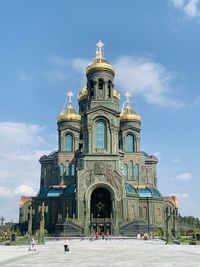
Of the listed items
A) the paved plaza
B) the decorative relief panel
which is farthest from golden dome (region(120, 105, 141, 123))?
the paved plaza

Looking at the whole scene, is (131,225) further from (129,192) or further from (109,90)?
(109,90)

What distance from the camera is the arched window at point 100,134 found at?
188 feet

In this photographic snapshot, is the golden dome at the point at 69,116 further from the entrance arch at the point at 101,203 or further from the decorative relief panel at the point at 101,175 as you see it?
the entrance arch at the point at 101,203

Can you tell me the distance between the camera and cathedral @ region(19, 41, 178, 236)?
173 ft

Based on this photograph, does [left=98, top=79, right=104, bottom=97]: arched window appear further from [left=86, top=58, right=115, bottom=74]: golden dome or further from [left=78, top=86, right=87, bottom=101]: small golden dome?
[left=78, top=86, right=87, bottom=101]: small golden dome

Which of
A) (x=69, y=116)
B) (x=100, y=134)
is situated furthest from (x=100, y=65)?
(x=69, y=116)

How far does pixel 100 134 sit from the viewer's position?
189 ft

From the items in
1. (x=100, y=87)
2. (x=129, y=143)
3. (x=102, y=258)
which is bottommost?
(x=102, y=258)

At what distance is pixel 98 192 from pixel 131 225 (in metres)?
8.17

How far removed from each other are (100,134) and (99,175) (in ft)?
22.3

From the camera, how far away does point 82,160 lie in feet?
184

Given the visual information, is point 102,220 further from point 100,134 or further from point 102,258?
point 102,258

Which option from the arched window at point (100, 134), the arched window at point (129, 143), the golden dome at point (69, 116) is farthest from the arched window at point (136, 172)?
the golden dome at point (69, 116)

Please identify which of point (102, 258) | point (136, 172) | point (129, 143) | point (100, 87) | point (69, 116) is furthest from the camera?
point (69, 116)
